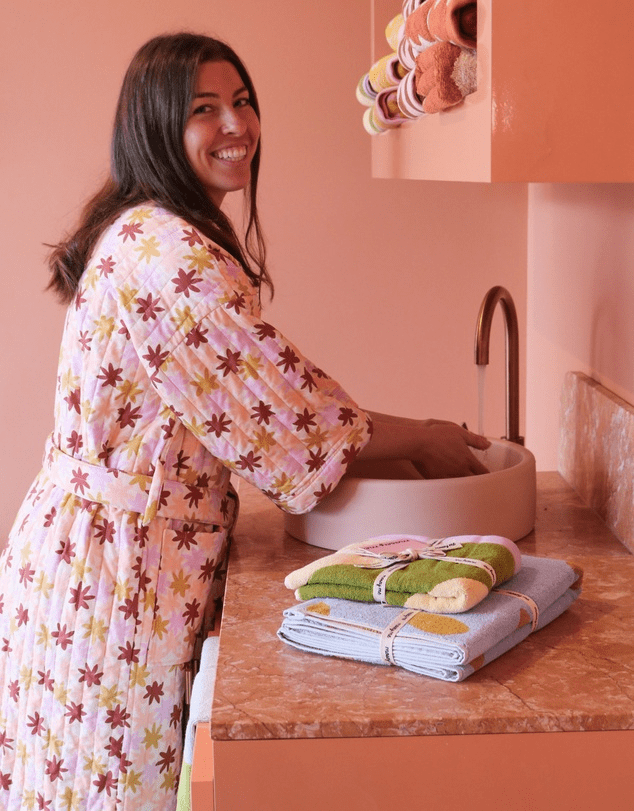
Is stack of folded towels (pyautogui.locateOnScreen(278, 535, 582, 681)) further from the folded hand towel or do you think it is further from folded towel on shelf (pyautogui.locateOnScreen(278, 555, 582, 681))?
the folded hand towel

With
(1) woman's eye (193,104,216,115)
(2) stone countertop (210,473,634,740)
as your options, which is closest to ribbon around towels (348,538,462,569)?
(2) stone countertop (210,473,634,740)

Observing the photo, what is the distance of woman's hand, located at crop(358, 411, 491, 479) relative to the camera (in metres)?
1.41

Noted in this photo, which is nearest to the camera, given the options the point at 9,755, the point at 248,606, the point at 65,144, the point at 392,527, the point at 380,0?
the point at 248,606

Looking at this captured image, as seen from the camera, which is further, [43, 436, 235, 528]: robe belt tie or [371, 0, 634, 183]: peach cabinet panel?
[43, 436, 235, 528]: robe belt tie

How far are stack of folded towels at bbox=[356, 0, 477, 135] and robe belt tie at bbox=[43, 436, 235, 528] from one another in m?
0.61

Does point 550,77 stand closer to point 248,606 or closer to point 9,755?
point 248,606

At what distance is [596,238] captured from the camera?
5.41ft

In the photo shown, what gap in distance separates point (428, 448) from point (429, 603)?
18.1 inches

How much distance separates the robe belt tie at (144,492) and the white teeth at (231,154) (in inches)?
19.4

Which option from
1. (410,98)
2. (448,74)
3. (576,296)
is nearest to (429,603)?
(448,74)

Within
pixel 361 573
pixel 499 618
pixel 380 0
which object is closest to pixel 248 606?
pixel 361 573

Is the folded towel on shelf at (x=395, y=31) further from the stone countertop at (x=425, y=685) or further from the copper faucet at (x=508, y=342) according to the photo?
the stone countertop at (x=425, y=685)

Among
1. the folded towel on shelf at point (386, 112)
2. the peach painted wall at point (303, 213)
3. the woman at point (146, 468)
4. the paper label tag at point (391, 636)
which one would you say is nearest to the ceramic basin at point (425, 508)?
the woman at point (146, 468)

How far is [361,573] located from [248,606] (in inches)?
7.4
